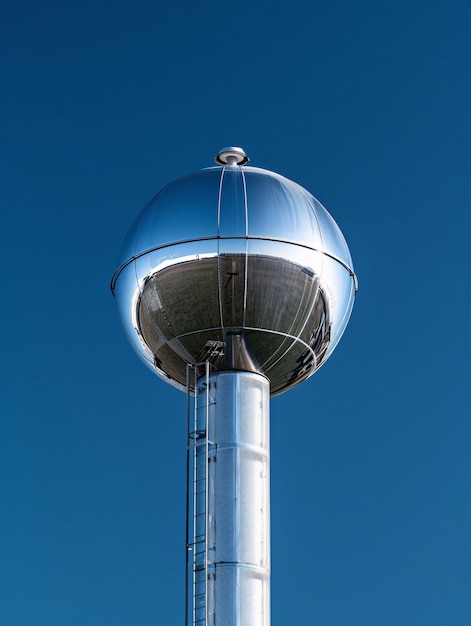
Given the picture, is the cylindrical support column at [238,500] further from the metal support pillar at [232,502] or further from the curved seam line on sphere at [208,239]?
the curved seam line on sphere at [208,239]

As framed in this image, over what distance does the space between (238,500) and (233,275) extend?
424 centimetres

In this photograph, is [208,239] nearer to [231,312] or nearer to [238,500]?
[231,312]

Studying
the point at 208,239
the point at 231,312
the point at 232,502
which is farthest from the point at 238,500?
the point at 208,239

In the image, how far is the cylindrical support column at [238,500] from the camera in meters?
21.4

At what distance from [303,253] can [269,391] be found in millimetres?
2924

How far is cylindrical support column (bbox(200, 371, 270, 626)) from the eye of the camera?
21.4m

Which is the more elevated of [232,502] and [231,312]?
[231,312]

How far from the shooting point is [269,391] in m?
23.8

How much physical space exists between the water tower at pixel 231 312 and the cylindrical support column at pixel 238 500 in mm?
24

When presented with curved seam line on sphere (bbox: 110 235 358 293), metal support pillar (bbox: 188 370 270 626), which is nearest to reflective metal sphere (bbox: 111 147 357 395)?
curved seam line on sphere (bbox: 110 235 358 293)

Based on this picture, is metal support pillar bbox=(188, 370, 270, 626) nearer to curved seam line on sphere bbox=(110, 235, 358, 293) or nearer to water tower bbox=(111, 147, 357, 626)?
water tower bbox=(111, 147, 357, 626)

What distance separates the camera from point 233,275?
74.1ft

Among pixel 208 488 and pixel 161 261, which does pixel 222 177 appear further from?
pixel 208 488

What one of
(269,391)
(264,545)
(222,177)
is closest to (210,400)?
(269,391)
